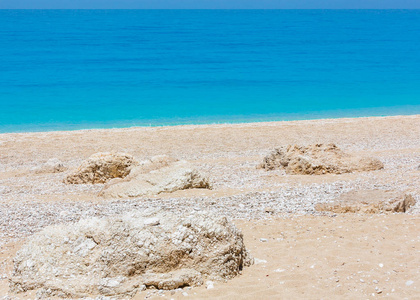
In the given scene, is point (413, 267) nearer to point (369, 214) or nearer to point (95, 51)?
point (369, 214)

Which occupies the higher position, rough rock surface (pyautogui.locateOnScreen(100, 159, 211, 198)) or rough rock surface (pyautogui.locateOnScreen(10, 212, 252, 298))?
rough rock surface (pyautogui.locateOnScreen(100, 159, 211, 198))

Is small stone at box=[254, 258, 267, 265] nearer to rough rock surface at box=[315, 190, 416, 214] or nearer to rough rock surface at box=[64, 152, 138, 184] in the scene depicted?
rough rock surface at box=[315, 190, 416, 214]

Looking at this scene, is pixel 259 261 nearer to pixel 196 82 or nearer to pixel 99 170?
pixel 99 170

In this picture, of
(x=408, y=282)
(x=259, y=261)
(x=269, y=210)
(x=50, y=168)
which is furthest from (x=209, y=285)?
(x=50, y=168)

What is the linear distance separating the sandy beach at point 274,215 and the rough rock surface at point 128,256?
179 millimetres

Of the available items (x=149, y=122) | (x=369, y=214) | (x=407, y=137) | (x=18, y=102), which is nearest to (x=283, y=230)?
(x=369, y=214)

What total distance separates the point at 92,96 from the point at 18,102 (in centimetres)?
485

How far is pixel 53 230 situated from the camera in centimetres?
584

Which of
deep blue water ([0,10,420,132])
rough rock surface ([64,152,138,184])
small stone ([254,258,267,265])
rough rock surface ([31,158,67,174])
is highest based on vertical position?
deep blue water ([0,10,420,132])

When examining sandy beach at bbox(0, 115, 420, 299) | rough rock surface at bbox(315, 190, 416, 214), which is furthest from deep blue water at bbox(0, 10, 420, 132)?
rough rock surface at bbox(315, 190, 416, 214)

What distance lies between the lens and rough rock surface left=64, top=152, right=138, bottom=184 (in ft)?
38.5

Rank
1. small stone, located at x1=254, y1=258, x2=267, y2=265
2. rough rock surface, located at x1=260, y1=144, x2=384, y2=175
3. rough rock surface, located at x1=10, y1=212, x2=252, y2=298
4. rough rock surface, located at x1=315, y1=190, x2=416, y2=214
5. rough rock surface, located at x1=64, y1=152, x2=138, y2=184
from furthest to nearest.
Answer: rough rock surface, located at x1=64, y1=152, x2=138, y2=184, rough rock surface, located at x1=260, y1=144, x2=384, y2=175, rough rock surface, located at x1=315, y1=190, x2=416, y2=214, small stone, located at x1=254, y1=258, x2=267, y2=265, rough rock surface, located at x1=10, y1=212, x2=252, y2=298

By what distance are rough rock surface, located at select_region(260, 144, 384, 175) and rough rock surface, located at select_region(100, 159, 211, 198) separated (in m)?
2.73

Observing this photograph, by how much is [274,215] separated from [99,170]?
5.32 meters
